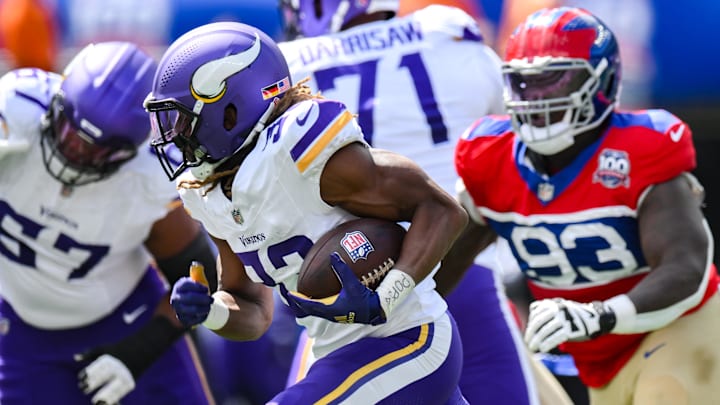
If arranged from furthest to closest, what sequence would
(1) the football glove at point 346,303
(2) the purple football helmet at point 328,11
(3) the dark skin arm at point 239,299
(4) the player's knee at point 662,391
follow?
1. (2) the purple football helmet at point 328,11
2. (4) the player's knee at point 662,391
3. (3) the dark skin arm at point 239,299
4. (1) the football glove at point 346,303

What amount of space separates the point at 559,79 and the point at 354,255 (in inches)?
45.7

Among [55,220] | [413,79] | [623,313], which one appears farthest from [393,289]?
[55,220]

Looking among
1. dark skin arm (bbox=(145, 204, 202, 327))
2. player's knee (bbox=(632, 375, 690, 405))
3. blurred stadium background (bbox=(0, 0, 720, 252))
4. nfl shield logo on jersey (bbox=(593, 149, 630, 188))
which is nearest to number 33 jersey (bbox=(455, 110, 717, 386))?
nfl shield logo on jersey (bbox=(593, 149, 630, 188))

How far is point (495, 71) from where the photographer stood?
463 centimetres

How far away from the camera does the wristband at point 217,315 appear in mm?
3473

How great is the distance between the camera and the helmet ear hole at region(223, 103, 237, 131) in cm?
334

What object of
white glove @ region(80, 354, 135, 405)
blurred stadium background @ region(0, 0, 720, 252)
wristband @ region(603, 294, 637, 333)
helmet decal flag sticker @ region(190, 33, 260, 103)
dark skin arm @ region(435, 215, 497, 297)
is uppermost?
helmet decal flag sticker @ region(190, 33, 260, 103)

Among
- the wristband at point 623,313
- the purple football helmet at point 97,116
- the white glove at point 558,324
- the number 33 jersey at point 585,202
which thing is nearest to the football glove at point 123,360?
the purple football helmet at point 97,116

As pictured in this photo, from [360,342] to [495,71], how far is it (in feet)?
5.26

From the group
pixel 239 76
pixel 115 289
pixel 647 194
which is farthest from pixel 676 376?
pixel 115 289

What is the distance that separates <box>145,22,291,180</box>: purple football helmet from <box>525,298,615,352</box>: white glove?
0.89 meters

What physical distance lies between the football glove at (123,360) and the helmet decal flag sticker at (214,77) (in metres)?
1.55

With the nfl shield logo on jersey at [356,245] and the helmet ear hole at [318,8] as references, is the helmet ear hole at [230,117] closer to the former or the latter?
the nfl shield logo on jersey at [356,245]

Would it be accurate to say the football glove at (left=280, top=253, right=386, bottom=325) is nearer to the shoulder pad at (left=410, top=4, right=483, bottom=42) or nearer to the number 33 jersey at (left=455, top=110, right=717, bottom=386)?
the number 33 jersey at (left=455, top=110, right=717, bottom=386)
